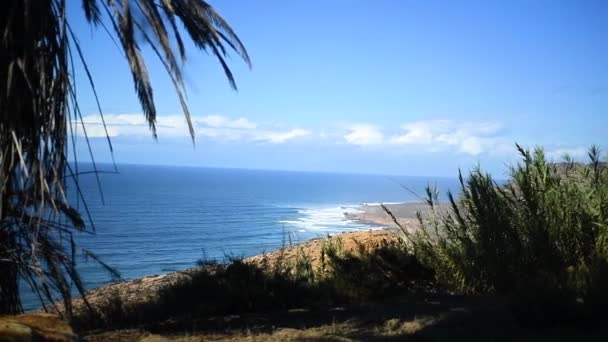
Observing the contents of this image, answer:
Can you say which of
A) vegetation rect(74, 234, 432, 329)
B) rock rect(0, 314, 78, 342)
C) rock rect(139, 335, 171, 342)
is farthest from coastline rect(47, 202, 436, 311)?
rock rect(0, 314, 78, 342)

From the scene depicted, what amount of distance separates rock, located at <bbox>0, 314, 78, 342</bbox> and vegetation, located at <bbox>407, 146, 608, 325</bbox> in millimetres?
6218

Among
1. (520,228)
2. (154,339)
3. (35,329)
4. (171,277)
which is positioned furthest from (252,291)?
(171,277)

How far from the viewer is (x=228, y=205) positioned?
86.8m

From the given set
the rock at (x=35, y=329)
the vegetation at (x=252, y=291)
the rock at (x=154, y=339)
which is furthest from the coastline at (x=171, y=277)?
the rock at (x=35, y=329)

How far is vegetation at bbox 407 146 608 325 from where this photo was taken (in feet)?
28.6

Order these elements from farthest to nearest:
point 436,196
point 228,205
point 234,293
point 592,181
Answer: point 228,205, point 436,196, point 592,181, point 234,293

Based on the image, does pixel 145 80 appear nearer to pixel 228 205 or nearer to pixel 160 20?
pixel 160 20

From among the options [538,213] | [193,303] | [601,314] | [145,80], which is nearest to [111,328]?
[193,303]

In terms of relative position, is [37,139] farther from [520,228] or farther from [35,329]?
[520,228]

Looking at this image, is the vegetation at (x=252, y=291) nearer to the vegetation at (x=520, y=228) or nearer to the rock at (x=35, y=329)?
the vegetation at (x=520, y=228)

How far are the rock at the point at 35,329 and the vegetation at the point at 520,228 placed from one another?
20.4 ft

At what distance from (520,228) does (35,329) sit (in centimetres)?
774

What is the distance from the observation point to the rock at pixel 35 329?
4.02 m

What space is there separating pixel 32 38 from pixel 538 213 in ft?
26.6
